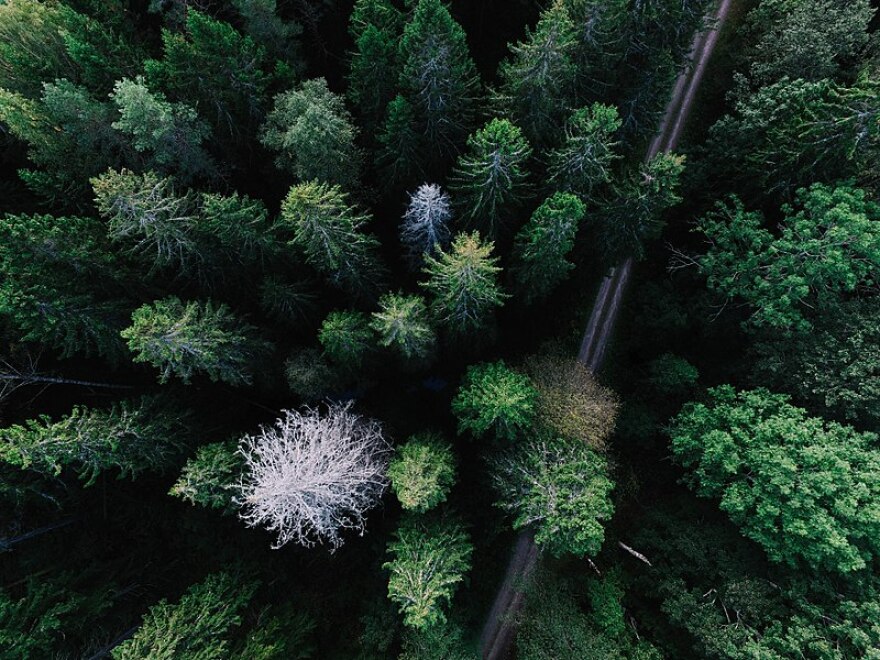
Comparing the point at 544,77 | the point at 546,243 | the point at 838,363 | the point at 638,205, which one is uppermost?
the point at 544,77

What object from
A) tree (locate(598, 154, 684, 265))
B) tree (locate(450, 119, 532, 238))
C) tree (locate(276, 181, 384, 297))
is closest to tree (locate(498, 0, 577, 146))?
tree (locate(450, 119, 532, 238))

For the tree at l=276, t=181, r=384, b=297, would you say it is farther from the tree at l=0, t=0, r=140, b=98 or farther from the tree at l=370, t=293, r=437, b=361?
the tree at l=0, t=0, r=140, b=98

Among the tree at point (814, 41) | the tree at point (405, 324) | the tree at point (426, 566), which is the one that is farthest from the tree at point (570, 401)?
the tree at point (814, 41)

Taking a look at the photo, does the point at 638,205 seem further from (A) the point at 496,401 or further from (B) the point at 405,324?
(B) the point at 405,324

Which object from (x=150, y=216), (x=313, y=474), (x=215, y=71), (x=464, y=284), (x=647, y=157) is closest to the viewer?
(x=150, y=216)

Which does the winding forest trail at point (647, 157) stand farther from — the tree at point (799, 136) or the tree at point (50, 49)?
the tree at point (50, 49)

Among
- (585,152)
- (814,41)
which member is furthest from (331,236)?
(814,41)
